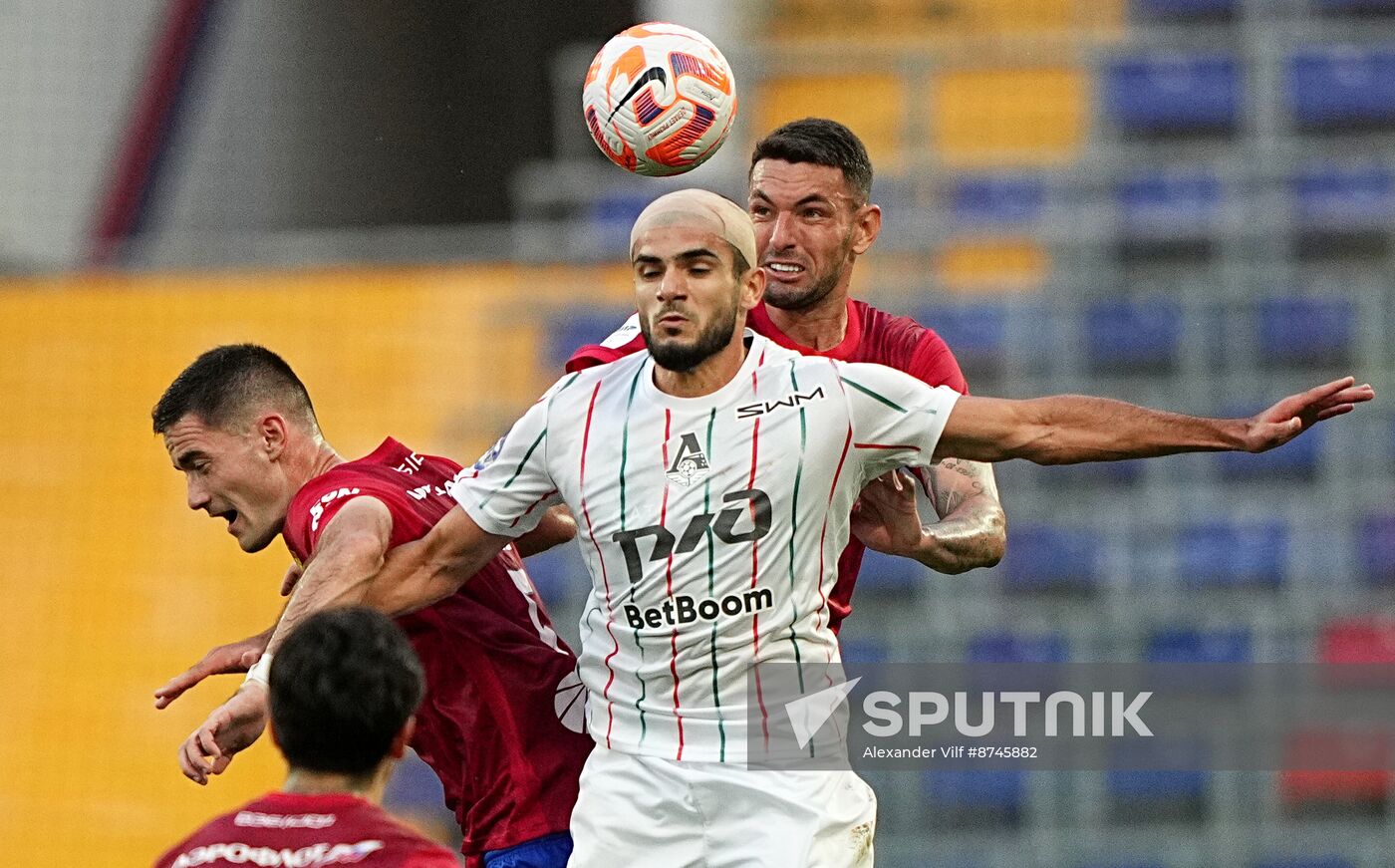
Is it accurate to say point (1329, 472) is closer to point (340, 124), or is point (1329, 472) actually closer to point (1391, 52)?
point (1391, 52)

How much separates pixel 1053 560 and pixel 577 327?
331 cm

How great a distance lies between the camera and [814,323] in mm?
6484

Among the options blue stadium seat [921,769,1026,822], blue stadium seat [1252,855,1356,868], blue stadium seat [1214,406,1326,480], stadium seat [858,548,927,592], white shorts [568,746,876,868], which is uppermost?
blue stadium seat [1214,406,1326,480]

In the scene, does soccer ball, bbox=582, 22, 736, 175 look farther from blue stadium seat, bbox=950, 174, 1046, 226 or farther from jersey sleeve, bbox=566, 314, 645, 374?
blue stadium seat, bbox=950, 174, 1046, 226

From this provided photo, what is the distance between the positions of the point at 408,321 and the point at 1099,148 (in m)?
4.71

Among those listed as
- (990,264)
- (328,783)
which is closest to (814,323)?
(328,783)

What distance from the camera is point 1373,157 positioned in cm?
1277

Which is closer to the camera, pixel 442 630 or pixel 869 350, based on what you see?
pixel 442 630

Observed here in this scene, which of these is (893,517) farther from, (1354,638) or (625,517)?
(1354,638)

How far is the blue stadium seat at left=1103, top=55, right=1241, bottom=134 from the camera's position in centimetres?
1327

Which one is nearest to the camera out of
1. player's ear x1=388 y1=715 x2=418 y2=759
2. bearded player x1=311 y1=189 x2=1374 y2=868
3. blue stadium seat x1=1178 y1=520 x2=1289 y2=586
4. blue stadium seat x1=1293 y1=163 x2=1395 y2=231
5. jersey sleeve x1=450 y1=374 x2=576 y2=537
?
player's ear x1=388 y1=715 x2=418 y2=759

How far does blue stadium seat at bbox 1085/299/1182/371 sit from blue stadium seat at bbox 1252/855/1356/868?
300 centimetres

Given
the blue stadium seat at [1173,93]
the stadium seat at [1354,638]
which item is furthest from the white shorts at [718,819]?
the blue stadium seat at [1173,93]

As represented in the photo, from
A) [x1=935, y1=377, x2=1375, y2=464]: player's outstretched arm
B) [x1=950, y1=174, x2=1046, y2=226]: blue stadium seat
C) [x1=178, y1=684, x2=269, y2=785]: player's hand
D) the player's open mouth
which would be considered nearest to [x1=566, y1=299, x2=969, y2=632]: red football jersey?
the player's open mouth
